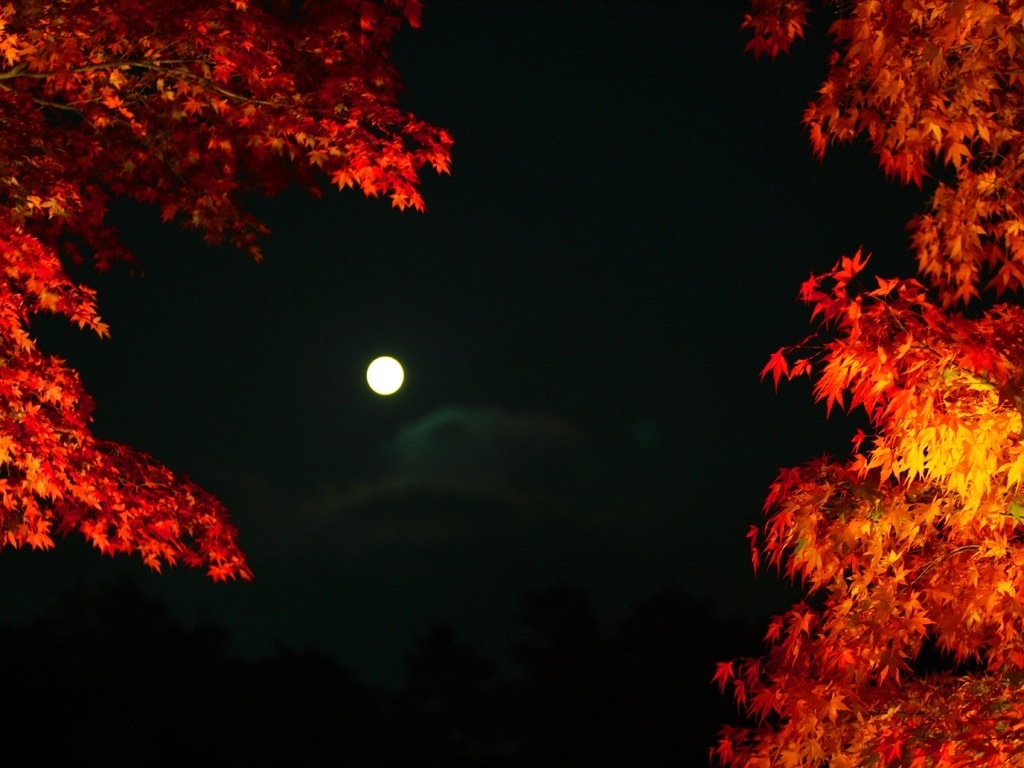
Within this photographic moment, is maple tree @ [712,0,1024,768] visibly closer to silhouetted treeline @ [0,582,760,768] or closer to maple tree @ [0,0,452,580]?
maple tree @ [0,0,452,580]

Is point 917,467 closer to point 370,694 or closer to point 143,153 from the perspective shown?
point 143,153

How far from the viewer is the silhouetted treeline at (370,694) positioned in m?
20.1

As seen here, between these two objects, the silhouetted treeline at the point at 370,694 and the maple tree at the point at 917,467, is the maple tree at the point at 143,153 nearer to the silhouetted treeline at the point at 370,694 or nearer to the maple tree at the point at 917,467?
the maple tree at the point at 917,467

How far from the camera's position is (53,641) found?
20844mm

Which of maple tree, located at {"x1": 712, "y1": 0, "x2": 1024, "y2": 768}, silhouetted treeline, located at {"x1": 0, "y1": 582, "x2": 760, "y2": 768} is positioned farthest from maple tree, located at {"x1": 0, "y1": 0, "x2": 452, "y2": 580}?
silhouetted treeline, located at {"x1": 0, "y1": 582, "x2": 760, "y2": 768}

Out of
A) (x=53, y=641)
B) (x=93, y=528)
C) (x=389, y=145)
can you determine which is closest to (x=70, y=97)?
(x=389, y=145)

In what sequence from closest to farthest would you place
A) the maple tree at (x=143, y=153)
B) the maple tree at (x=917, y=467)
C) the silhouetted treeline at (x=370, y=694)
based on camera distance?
1. the maple tree at (x=917, y=467)
2. the maple tree at (x=143, y=153)
3. the silhouetted treeline at (x=370, y=694)

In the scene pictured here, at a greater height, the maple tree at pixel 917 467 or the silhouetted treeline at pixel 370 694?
the silhouetted treeline at pixel 370 694

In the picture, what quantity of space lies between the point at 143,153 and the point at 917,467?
604 cm

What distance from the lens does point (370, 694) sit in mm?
20938

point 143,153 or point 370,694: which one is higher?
point 370,694

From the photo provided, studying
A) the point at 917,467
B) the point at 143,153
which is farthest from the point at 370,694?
the point at 917,467

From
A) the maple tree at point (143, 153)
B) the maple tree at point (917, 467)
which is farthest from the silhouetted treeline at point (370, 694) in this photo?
the maple tree at point (917, 467)

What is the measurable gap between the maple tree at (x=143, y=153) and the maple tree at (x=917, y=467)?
2.93 metres
